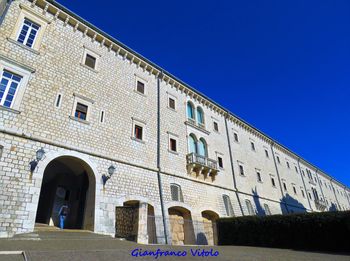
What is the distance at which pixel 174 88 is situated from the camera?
2005 centimetres

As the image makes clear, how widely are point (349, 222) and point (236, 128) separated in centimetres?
1709

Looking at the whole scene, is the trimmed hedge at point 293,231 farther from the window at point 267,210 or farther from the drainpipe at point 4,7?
the drainpipe at point 4,7

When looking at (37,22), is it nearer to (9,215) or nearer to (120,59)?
(120,59)

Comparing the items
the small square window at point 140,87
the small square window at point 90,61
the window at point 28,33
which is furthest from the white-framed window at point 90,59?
the small square window at point 140,87

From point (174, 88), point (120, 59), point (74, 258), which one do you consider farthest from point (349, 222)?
point (120, 59)

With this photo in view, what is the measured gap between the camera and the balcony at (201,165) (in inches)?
672

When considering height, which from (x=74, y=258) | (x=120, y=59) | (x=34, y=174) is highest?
(x=120, y=59)

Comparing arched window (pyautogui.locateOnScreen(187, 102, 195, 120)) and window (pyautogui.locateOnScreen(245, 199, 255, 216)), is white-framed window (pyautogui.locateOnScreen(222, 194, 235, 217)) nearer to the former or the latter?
window (pyautogui.locateOnScreen(245, 199, 255, 216))

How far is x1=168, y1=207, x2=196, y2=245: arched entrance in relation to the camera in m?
14.1

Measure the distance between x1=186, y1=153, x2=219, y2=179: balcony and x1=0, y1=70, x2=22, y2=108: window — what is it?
38.6ft

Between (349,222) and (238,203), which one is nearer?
(349,222)

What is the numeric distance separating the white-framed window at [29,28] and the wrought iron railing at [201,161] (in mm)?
12093

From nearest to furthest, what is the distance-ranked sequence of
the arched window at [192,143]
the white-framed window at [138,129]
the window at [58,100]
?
the window at [58,100] < the white-framed window at [138,129] < the arched window at [192,143]

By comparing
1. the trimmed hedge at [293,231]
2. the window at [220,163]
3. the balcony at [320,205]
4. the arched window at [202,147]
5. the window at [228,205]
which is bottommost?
the trimmed hedge at [293,231]
